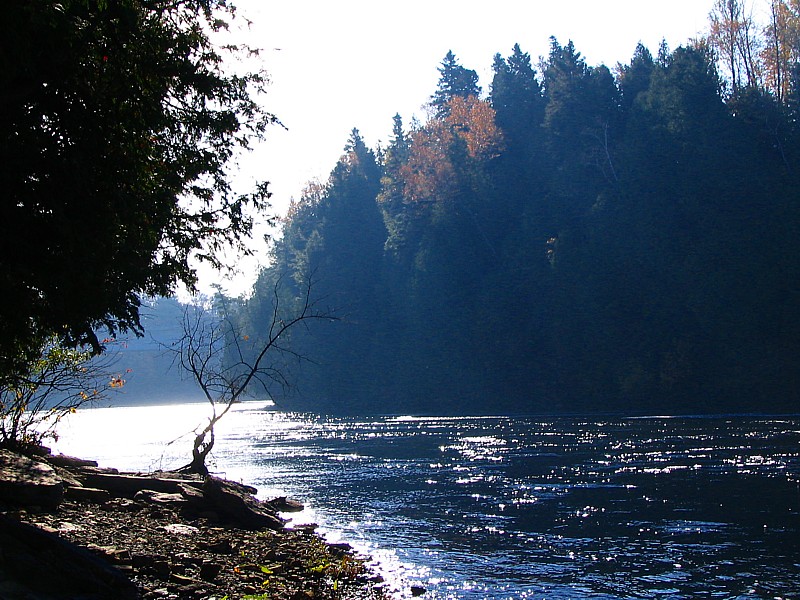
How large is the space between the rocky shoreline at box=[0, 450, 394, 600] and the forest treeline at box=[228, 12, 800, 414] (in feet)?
136

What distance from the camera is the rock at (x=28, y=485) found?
37.3ft

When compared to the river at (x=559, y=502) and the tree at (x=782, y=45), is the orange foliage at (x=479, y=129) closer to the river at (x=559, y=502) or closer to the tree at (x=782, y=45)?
the tree at (x=782, y=45)

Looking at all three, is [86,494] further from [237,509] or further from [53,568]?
[53,568]

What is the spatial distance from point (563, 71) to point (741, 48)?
18.0 m

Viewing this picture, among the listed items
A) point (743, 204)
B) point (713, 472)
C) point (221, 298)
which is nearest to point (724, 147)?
point (743, 204)

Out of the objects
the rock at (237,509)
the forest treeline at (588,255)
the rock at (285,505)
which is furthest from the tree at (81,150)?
the forest treeline at (588,255)

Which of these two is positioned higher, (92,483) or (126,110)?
(126,110)

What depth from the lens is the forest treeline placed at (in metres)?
55.6

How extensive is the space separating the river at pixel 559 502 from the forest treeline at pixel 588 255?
17053 mm

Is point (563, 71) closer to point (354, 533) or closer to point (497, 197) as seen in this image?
point (497, 197)

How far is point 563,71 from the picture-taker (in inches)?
3063

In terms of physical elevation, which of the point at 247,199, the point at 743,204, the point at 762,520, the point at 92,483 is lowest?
the point at 762,520

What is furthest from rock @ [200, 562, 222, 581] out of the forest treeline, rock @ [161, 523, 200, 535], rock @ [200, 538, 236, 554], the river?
the forest treeline

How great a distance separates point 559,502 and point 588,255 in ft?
156
